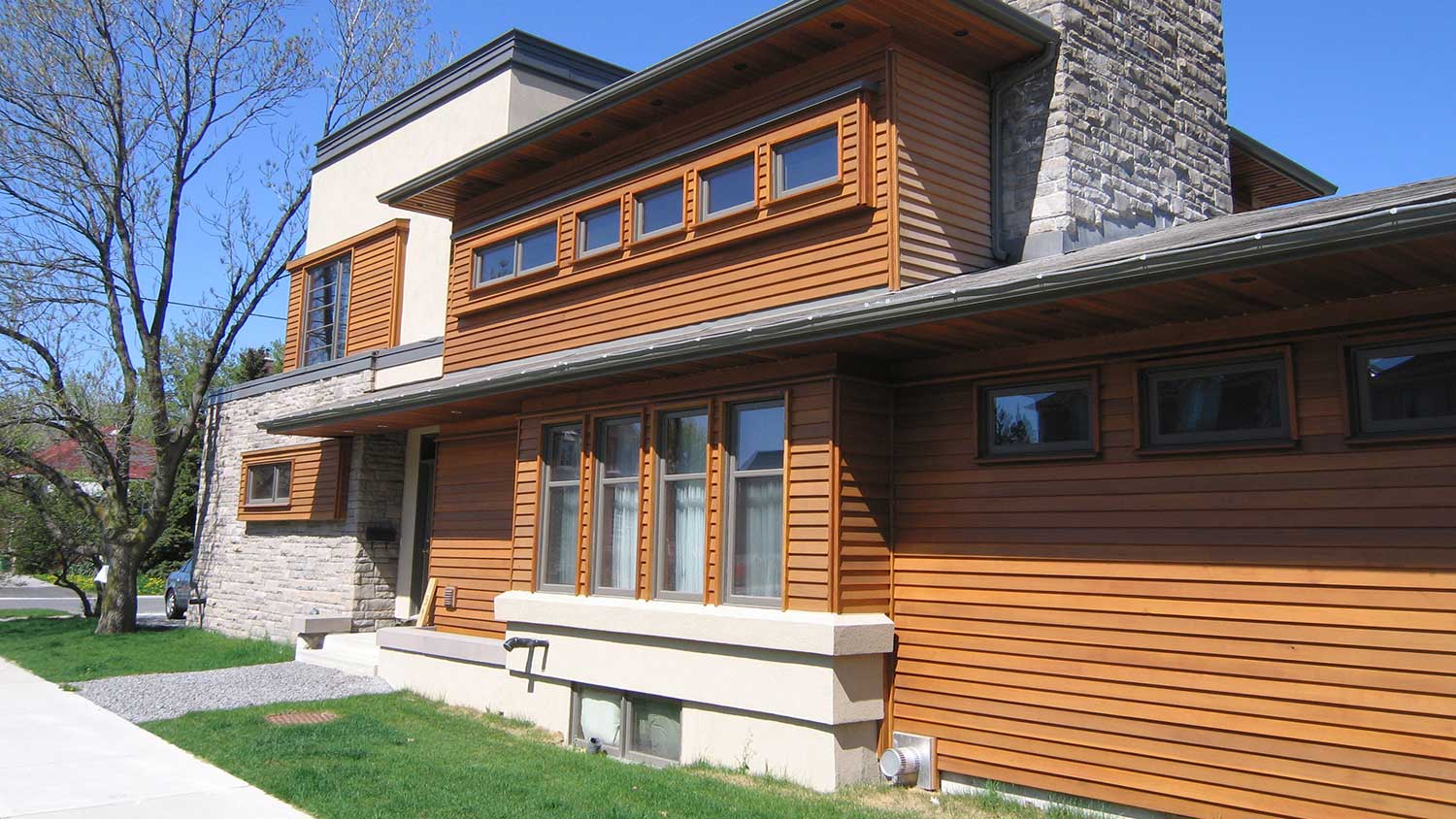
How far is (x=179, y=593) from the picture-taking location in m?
21.0

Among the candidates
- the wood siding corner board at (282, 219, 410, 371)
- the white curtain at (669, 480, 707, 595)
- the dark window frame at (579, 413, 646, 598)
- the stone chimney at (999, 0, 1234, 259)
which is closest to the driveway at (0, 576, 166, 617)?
the wood siding corner board at (282, 219, 410, 371)

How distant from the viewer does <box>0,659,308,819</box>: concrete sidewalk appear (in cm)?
699

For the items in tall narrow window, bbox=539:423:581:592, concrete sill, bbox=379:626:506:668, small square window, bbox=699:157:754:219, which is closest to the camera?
small square window, bbox=699:157:754:219

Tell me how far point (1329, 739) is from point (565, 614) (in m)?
6.20

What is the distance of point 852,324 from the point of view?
7051 millimetres

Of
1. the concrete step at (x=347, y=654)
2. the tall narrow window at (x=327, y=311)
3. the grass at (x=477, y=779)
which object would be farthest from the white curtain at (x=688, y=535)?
the tall narrow window at (x=327, y=311)

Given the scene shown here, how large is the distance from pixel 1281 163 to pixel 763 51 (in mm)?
7200

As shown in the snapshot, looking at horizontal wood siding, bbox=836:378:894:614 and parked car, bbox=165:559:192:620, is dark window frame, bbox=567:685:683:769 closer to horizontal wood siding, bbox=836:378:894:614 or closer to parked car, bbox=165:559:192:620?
horizontal wood siding, bbox=836:378:894:614

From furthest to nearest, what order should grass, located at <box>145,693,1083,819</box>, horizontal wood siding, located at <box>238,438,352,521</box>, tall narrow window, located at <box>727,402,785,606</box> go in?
1. horizontal wood siding, located at <box>238,438,352,521</box>
2. tall narrow window, located at <box>727,402,785,606</box>
3. grass, located at <box>145,693,1083,819</box>

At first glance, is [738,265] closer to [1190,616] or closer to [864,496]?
[864,496]

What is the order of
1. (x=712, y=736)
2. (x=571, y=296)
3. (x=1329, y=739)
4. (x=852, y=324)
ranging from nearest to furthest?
(x=1329, y=739) < (x=852, y=324) < (x=712, y=736) < (x=571, y=296)

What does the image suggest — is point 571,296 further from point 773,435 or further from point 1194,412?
point 1194,412

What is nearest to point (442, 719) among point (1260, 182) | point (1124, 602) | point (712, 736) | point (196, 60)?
point (712, 736)

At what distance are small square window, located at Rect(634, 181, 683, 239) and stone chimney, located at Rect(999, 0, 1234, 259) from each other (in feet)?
9.81
